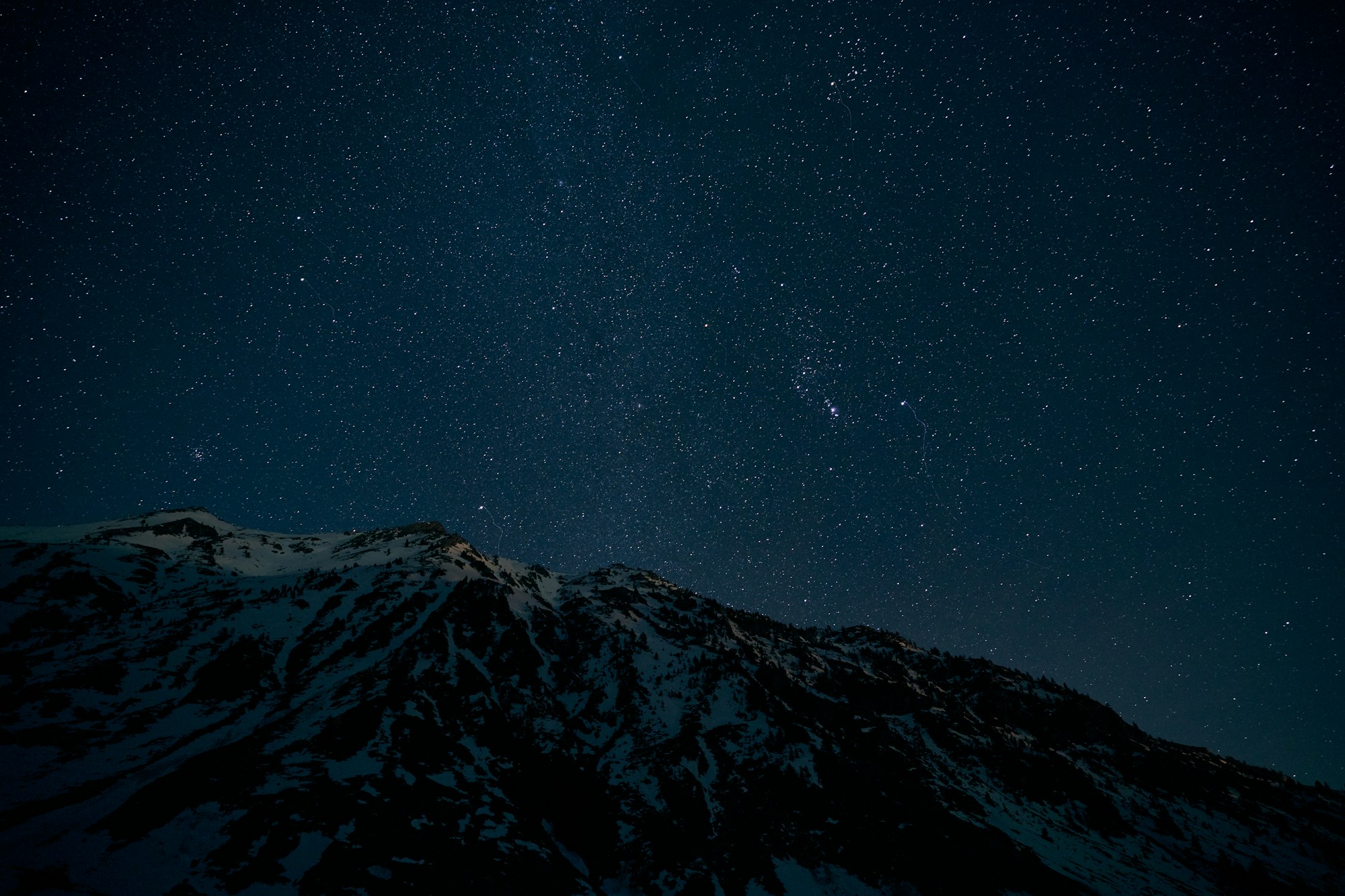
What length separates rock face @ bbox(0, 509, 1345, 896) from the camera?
42594mm

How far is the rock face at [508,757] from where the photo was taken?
42.6m

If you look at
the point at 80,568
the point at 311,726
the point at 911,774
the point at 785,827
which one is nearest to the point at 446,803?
the point at 311,726

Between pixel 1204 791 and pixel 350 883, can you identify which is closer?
pixel 350 883

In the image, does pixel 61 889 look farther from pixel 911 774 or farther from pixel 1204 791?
pixel 1204 791

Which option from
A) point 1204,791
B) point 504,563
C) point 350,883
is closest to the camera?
point 350,883

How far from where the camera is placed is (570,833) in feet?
189

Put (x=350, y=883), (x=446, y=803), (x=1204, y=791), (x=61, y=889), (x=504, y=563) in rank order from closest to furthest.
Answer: (x=61, y=889)
(x=350, y=883)
(x=446, y=803)
(x=1204, y=791)
(x=504, y=563)

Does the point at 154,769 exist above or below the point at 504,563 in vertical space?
below

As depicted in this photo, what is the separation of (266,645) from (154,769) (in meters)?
27.8

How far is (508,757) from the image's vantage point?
209 ft

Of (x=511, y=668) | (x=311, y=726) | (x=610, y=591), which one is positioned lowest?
(x=311, y=726)

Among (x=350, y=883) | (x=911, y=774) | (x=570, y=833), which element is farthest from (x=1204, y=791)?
(x=350, y=883)

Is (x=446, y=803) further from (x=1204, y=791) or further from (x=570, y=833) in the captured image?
(x=1204, y=791)

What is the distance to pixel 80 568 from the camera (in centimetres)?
7781
